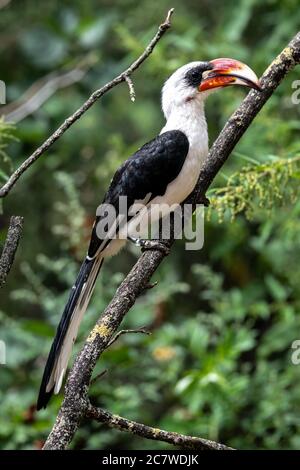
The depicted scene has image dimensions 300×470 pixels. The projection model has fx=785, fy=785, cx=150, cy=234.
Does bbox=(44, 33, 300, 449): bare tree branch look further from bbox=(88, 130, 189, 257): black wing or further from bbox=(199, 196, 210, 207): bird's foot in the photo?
bbox=(88, 130, 189, 257): black wing

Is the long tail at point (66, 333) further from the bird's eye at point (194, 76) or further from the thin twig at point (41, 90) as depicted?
the thin twig at point (41, 90)

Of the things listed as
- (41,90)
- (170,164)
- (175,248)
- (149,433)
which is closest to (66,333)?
(149,433)

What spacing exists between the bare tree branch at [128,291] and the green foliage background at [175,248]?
1.09 ft

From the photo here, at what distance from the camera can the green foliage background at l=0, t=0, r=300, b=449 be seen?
3.45 metres

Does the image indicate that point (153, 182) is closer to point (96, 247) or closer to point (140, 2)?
point (96, 247)

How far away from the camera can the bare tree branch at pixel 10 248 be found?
5.77 feet

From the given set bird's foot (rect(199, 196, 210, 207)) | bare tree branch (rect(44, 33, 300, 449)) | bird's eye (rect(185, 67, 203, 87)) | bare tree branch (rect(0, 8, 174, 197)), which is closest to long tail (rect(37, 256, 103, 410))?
bare tree branch (rect(44, 33, 300, 449))

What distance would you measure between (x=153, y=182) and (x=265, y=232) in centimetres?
76

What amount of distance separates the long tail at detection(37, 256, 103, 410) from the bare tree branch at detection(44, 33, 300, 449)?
264 millimetres

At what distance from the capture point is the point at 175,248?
452 cm
